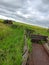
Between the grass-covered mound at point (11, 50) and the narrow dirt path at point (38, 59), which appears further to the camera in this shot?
the grass-covered mound at point (11, 50)

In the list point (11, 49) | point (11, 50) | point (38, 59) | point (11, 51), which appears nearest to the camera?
point (38, 59)

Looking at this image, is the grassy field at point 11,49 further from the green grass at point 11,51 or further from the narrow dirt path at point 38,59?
the narrow dirt path at point 38,59

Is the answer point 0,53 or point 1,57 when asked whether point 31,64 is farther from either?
point 0,53

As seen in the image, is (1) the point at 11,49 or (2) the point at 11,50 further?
(1) the point at 11,49

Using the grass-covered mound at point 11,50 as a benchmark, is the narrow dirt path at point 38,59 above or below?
above

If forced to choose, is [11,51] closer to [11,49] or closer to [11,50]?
[11,50]

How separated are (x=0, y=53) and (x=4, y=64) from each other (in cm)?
196

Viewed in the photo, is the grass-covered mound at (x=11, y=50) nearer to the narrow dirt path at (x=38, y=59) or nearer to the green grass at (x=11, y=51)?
the green grass at (x=11, y=51)

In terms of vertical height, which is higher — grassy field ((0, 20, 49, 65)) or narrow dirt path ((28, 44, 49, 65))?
narrow dirt path ((28, 44, 49, 65))

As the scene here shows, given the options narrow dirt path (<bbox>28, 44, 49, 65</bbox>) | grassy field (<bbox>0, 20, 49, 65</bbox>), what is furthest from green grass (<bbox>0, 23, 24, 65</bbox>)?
narrow dirt path (<bbox>28, 44, 49, 65</bbox>)

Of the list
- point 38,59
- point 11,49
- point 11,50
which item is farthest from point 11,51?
point 38,59

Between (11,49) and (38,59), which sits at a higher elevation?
(38,59)

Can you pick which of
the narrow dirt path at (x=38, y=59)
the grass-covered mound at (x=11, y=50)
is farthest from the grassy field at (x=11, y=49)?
the narrow dirt path at (x=38, y=59)

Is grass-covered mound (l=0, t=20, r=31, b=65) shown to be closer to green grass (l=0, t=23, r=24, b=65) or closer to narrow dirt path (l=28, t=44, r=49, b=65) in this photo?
green grass (l=0, t=23, r=24, b=65)
